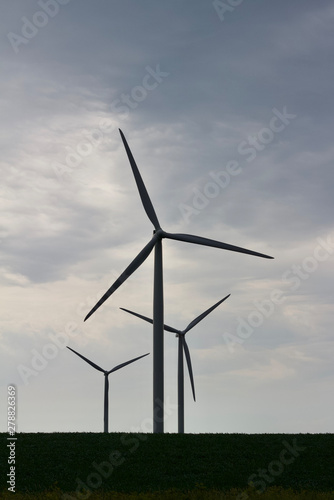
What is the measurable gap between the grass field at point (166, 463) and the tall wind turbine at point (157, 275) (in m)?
3.66

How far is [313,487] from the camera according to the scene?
3269 centimetres

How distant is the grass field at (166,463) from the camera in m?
32.3

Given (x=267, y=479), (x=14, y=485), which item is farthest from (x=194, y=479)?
(x=14, y=485)

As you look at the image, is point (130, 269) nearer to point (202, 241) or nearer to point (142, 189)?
point (202, 241)

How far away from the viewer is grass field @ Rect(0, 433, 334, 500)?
3228 cm

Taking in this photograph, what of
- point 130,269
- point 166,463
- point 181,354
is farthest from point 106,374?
point 166,463

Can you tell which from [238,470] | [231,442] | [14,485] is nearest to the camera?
[14,485]

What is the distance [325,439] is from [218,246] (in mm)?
16316

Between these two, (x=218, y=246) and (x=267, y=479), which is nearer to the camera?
(x=267, y=479)

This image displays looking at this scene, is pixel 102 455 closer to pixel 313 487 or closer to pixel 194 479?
pixel 194 479

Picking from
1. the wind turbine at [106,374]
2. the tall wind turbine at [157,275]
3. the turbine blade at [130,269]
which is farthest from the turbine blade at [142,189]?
the wind turbine at [106,374]

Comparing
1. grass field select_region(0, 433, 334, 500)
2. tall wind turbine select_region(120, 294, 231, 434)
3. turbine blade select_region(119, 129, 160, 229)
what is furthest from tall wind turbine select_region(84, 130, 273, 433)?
tall wind turbine select_region(120, 294, 231, 434)

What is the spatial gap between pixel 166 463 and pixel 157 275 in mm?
17372

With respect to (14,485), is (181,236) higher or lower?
higher
